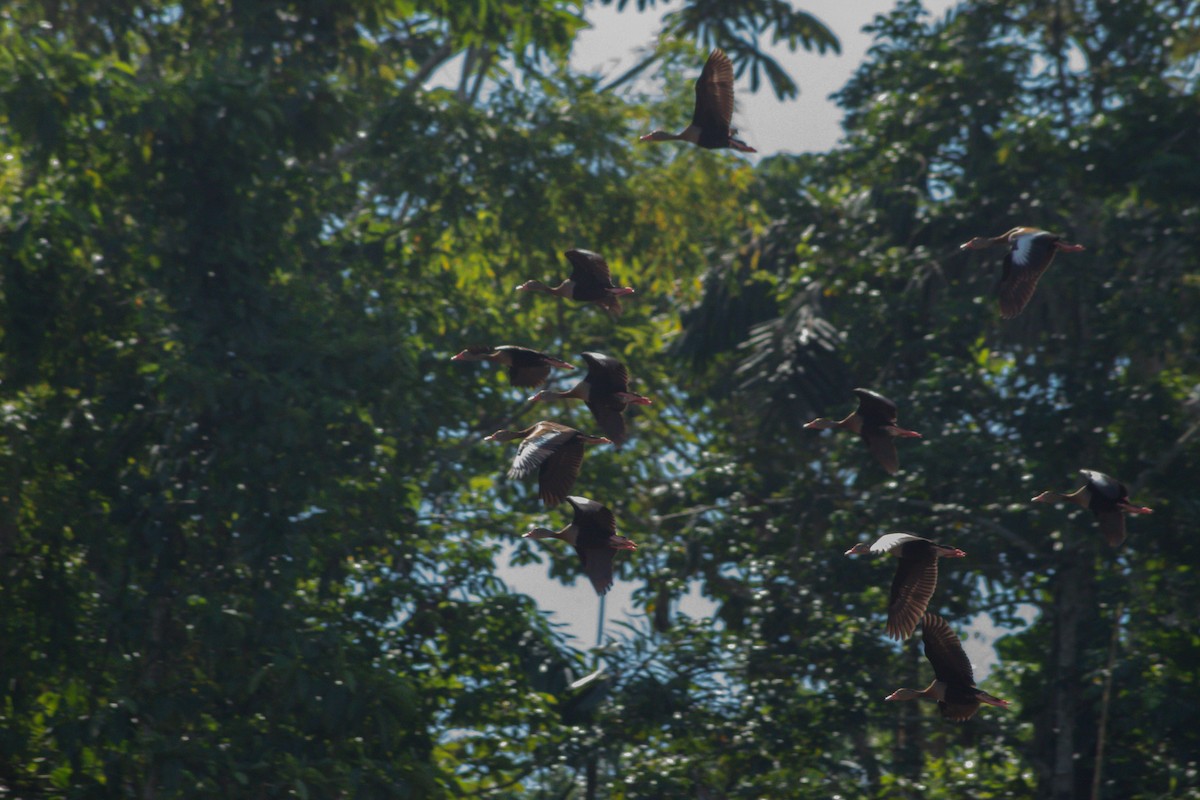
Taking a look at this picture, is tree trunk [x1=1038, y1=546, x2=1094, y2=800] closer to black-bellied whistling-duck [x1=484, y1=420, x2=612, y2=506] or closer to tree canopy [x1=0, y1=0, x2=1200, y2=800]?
tree canopy [x1=0, y1=0, x2=1200, y2=800]

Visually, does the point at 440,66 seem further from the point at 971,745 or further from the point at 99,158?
the point at 971,745

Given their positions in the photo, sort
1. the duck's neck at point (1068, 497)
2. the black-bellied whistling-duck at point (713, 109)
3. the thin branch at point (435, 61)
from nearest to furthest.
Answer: the duck's neck at point (1068, 497), the black-bellied whistling-duck at point (713, 109), the thin branch at point (435, 61)

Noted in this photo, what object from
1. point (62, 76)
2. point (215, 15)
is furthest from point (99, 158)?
point (215, 15)

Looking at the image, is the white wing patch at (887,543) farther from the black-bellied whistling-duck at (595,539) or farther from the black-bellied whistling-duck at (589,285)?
the black-bellied whistling-duck at (589,285)

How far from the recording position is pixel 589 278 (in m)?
5.33

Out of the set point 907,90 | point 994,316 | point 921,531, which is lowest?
point 921,531

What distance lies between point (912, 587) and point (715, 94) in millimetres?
1699

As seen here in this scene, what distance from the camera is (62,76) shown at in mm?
8258

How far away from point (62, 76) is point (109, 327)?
4.45 feet

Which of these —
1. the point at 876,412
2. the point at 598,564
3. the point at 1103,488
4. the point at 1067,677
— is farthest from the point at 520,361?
the point at 1067,677

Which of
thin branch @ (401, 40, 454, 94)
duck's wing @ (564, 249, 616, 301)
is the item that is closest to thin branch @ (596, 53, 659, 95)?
thin branch @ (401, 40, 454, 94)

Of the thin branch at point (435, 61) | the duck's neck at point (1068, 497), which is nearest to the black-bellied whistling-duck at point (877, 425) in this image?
the duck's neck at point (1068, 497)

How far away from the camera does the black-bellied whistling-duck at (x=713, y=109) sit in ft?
16.6

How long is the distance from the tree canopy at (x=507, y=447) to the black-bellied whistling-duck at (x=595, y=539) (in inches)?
93.1
